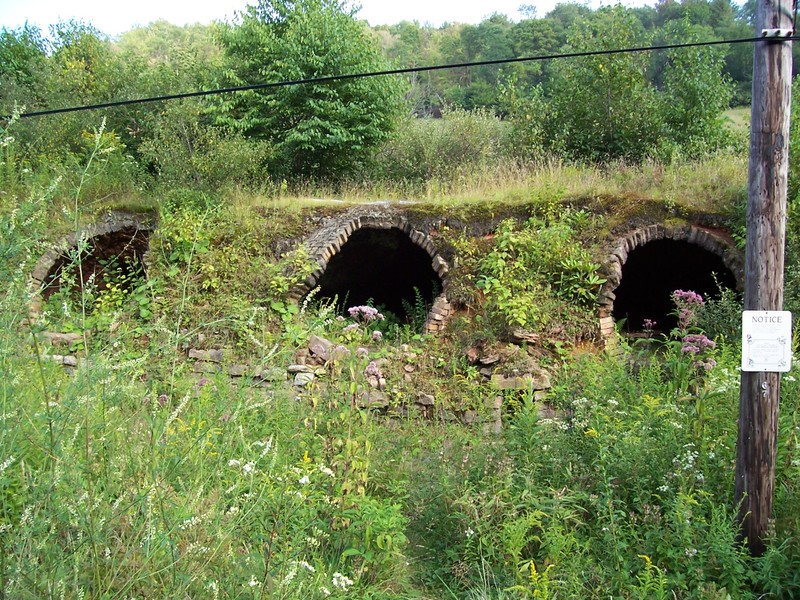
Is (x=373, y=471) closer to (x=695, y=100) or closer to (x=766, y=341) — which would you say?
(x=766, y=341)

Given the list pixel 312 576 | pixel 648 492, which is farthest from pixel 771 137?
pixel 312 576

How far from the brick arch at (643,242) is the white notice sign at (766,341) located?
3798 millimetres

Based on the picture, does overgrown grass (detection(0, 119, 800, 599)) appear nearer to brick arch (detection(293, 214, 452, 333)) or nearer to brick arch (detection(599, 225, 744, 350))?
brick arch (detection(599, 225, 744, 350))

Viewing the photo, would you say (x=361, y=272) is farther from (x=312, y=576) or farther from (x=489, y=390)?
(x=312, y=576)

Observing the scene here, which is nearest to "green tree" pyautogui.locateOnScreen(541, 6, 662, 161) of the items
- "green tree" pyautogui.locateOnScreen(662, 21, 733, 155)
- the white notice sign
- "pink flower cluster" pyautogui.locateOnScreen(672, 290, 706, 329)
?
"green tree" pyautogui.locateOnScreen(662, 21, 733, 155)

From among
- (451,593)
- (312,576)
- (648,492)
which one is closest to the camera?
(312,576)

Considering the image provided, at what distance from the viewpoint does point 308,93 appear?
14.6 metres

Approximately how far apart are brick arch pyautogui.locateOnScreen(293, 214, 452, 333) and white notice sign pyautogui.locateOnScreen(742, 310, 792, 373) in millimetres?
4904

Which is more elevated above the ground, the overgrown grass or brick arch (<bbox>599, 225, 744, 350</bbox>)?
brick arch (<bbox>599, 225, 744, 350</bbox>)

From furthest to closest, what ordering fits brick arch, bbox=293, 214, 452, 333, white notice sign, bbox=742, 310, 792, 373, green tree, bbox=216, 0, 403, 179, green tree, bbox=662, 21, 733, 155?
green tree, bbox=662, 21, 733, 155 < green tree, bbox=216, 0, 403, 179 < brick arch, bbox=293, 214, 452, 333 < white notice sign, bbox=742, 310, 792, 373

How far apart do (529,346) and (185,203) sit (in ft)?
18.5

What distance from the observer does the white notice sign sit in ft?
13.1

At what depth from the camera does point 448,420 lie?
714 centimetres

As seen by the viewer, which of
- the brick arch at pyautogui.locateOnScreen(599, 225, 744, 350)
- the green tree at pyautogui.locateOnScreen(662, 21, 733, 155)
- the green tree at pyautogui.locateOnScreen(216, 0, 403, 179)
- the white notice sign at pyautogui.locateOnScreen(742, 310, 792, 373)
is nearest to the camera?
the white notice sign at pyautogui.locateOnScreen(742, 310, 792, 373)
